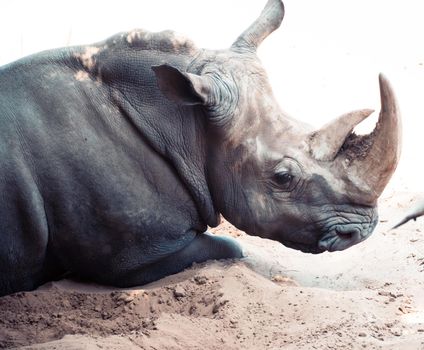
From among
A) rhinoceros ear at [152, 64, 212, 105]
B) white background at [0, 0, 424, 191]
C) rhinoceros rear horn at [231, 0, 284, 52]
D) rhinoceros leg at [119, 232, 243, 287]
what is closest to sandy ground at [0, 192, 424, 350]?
rhinoceros leg at [119, 232, 243, 287]

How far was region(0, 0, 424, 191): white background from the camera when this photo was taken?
34.0ft

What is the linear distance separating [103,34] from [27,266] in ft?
20.6

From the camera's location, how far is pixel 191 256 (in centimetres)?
635

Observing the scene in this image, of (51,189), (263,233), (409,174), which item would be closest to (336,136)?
(263,233)

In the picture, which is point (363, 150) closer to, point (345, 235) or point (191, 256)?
point (345, 235)

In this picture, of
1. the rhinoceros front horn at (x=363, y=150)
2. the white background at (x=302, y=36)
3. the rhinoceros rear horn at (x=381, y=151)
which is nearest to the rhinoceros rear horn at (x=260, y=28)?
the rhinoceros front horn at (x=363, y=150)

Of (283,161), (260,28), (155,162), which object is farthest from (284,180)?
(260,28)

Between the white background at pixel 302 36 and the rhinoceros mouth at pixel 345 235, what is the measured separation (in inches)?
143

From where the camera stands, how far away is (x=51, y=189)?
5.88 metres

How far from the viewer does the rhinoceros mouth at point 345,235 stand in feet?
19.6

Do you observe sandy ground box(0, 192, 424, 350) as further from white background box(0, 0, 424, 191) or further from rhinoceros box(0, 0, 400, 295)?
white background box(0, 0, 424, 191)

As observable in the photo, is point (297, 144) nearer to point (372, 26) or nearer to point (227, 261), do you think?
point (227, 261)

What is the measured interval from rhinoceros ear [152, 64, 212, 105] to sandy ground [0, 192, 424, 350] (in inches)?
41.1

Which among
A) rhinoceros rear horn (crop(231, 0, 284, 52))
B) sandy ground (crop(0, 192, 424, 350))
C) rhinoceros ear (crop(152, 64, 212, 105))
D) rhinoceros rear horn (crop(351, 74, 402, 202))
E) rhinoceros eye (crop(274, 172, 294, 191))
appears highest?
rhinoceros rear horn (crop(231, 0, 284, 52))
